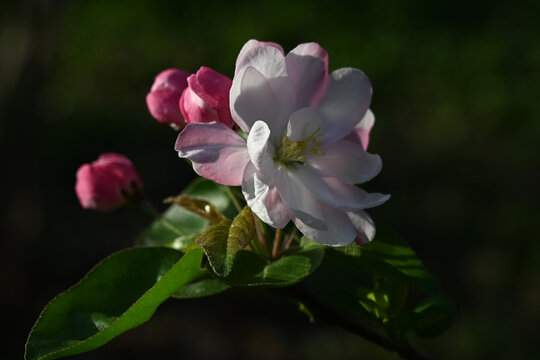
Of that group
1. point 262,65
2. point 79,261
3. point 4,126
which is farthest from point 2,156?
point 262,65

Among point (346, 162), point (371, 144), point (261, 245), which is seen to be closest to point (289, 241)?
point (261, 245)

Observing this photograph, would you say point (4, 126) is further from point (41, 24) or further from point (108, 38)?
point (108, 38)

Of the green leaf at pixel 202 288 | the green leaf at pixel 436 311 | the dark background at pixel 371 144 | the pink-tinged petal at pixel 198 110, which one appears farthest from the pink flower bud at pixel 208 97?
the dark background at pixel 371 144

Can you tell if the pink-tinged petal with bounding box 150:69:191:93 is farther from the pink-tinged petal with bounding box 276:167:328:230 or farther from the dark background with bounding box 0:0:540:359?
the dark background with bounding box 0:0:540:359

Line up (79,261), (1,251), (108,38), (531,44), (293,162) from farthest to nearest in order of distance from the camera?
(108,38)
(531,44)
(79,261)
(1,251)
(293,162)

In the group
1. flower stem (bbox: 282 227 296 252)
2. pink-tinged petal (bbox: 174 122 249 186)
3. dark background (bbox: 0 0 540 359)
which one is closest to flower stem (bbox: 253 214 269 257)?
flower stem (bbox: 282 227 296 252)
